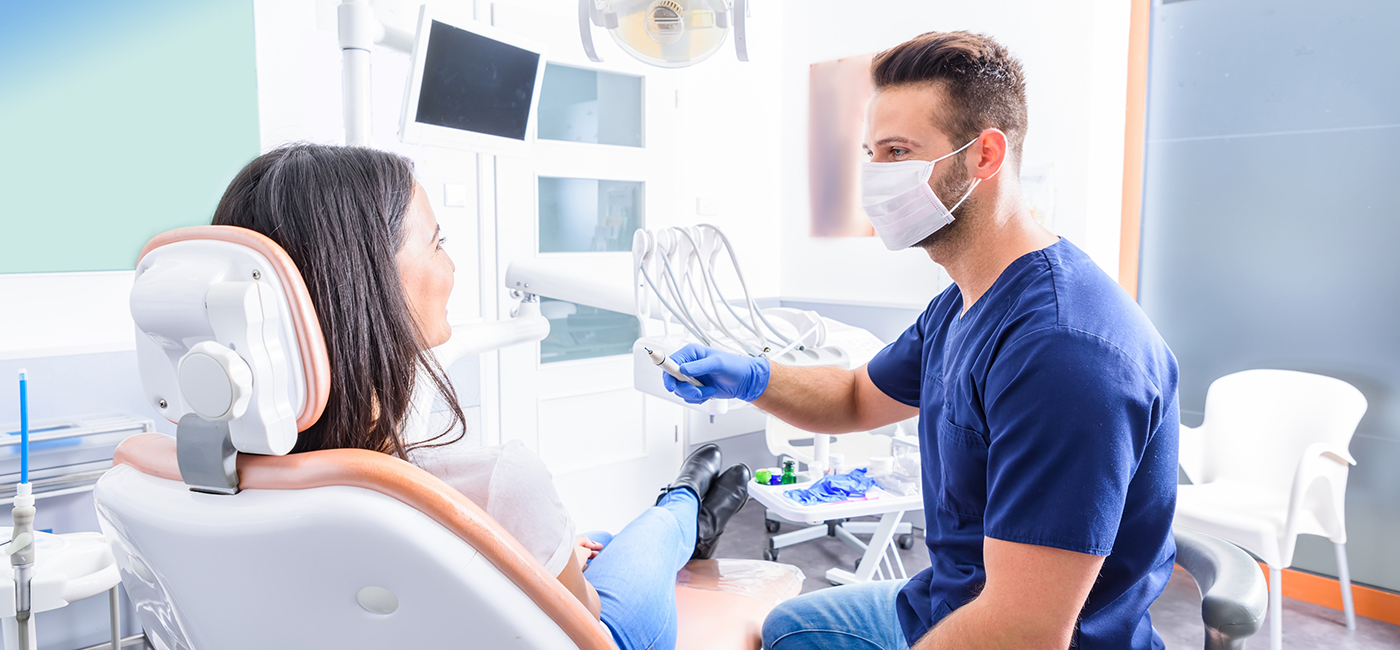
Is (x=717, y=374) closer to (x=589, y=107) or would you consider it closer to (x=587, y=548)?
(x=587, y=548)

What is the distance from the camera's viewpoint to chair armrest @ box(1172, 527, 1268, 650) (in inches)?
36.6

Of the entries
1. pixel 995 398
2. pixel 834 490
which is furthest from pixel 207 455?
pixel 834 490

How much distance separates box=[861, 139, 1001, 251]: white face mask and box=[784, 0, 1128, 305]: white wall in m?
1.95

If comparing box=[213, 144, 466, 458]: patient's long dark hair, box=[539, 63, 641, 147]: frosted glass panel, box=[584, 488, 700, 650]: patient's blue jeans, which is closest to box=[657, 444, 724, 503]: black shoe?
box=[584, 488, 700, 650]: patient's blue jeans

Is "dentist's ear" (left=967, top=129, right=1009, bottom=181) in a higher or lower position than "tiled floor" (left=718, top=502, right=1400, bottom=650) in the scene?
higher

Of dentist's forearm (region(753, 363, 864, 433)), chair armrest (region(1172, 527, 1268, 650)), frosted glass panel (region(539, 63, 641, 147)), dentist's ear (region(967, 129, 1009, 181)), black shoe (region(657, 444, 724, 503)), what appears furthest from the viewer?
frosted glass panel (region(539, 63, 641, 147))

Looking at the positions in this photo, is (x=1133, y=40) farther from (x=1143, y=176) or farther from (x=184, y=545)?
(x=184, y=545)

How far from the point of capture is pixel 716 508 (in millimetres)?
2107

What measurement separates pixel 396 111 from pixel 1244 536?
2.99m

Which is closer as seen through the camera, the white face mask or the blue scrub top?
the blue scrub top

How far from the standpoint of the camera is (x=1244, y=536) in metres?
2.24

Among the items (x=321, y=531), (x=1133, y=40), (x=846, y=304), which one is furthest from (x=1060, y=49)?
(x=321, y=531)

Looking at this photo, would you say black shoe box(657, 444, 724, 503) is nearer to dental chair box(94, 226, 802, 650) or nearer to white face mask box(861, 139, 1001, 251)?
white face mask box(861, 139, 1001, 251)

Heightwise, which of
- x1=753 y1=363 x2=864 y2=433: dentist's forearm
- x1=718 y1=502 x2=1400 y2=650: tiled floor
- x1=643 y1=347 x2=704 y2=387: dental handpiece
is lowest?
x1=718 y1=502 x2=1400 y2=650: tiled floor
